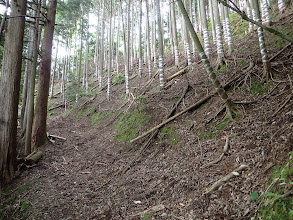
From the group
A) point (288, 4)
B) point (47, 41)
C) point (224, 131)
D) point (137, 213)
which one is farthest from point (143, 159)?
point (288, 4)

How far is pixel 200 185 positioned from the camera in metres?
3.50

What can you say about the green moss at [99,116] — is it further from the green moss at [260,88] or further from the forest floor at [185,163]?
the green moss at [260,88]

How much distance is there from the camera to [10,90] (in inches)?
192

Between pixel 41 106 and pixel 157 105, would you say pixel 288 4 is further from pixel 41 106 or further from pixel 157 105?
pixel 41 106

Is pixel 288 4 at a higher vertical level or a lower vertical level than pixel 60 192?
higher

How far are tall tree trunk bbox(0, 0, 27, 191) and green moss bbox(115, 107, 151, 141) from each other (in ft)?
12.8

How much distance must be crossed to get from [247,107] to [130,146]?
4145 millimetres

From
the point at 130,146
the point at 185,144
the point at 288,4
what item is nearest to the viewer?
the point at 185,144

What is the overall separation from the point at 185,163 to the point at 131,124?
13.6 feet

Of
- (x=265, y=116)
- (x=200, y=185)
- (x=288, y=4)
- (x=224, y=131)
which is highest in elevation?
(x=288, y=4)

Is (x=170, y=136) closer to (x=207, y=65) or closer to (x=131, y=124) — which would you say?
(x=207, y=65)

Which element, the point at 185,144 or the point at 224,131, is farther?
the point at 185,144

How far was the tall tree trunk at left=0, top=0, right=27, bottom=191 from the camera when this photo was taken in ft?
15.6

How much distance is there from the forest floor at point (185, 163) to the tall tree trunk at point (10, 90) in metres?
0.62
